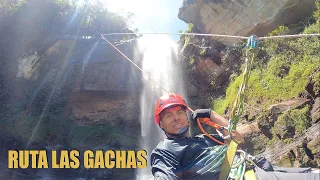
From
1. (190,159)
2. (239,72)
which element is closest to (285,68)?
(239,72)

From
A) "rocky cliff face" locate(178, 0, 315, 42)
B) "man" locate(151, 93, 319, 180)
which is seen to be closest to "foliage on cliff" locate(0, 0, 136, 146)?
"rocky cliff face" locate(178, 0, 315, 42)

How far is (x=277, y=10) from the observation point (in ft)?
33.8

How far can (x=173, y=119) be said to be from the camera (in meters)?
3.16

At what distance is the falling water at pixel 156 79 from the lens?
562 inches

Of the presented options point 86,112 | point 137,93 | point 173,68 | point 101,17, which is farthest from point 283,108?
point 101,17

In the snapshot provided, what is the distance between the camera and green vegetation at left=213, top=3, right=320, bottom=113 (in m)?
7.40

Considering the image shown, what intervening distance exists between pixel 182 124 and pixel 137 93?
12523 millimetres

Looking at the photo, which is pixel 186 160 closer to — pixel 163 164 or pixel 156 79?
pixel 163 164

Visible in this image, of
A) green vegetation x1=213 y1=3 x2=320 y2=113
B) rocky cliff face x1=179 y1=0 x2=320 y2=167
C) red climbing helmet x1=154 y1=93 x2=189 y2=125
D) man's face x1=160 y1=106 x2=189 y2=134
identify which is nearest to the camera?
man's face x1=160 y1=106 x2=189 y2=134

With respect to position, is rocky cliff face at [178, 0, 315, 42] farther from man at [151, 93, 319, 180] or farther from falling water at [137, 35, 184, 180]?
man at [151, 93, 319, 180]

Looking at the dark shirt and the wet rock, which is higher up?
the wet rock

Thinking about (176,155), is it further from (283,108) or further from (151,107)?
(151,107)

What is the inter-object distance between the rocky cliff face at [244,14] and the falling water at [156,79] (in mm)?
2390

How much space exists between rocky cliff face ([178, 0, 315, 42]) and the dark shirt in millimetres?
8695
